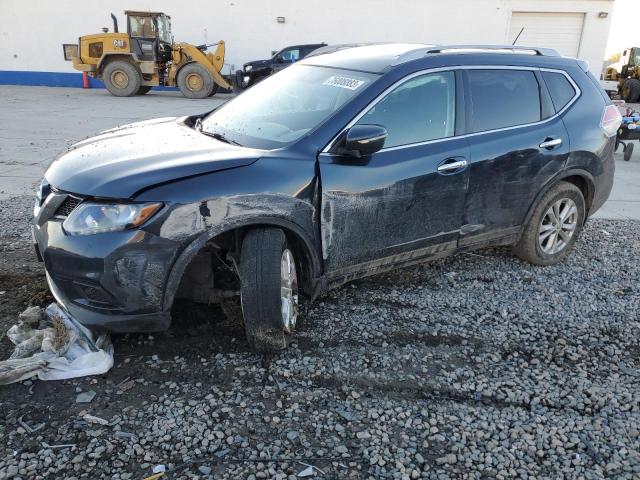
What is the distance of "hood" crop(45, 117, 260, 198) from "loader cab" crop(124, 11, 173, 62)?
50.0 ft

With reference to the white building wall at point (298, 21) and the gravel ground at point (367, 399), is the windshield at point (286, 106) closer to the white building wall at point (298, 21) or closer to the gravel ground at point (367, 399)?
the gravel ground at point (367, 399)

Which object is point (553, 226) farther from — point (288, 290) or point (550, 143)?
point (288, 290)

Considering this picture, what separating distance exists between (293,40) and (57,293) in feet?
66.5

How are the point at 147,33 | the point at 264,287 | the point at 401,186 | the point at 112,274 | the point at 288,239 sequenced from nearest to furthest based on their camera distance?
the point at 112,274 → the point at 264,287 → the point at 288,239 → the point at 401,186 → the point at 147,33

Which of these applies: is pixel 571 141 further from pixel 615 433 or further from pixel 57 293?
pixel 57 293

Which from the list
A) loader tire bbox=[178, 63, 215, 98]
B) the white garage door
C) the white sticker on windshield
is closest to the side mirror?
the white sticker on windshield

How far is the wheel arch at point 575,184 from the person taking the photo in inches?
168

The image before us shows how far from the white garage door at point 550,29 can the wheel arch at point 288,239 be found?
20.5m

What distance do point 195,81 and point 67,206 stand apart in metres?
16.0

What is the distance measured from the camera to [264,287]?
9.78 ft

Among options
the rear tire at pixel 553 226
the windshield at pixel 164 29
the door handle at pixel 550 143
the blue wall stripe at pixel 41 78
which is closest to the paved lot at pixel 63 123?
the blue wall stripe at pixel 41 78

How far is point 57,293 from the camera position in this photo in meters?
3.02

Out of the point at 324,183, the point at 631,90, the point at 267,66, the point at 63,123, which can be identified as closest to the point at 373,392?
the point at 324,183

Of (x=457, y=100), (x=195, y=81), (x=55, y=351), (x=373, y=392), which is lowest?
(x=373, y=392)
